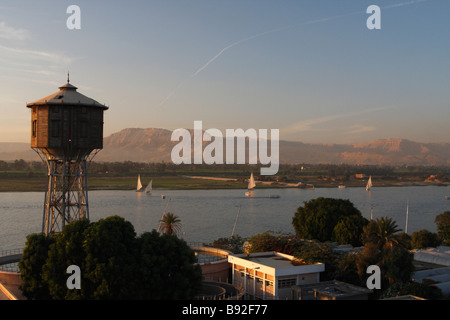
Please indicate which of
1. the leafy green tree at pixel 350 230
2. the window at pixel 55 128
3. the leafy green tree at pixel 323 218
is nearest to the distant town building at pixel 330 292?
the window at pixel 55 128

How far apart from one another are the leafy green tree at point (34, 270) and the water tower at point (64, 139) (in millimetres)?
7225

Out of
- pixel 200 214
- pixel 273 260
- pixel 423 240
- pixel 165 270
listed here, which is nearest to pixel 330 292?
pixel 273 260

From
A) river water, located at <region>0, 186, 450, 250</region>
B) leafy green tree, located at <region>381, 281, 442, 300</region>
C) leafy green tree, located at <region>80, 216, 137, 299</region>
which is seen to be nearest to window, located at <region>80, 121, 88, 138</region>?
leafy green tree, located at <region>80, 216, 137, 299</region>

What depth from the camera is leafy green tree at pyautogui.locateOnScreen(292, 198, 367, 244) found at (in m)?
47.0

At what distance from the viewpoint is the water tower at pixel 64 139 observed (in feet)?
99.7

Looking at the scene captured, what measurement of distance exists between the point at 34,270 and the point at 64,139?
9969mm

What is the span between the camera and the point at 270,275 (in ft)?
85.4

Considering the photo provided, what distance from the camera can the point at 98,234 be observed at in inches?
848

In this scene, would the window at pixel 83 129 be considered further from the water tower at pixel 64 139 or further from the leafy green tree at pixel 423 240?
the leafy green tree at pixel 423 240

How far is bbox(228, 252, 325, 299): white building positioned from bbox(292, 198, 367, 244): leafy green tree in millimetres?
17481

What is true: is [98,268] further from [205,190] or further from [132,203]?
[205,190]

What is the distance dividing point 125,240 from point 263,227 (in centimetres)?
4912

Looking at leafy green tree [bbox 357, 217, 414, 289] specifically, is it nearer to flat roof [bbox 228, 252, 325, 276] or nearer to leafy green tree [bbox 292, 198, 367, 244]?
flat roof [bbox 228, 252, 325, 276]

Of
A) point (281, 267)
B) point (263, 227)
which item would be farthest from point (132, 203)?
point (281, 267)
